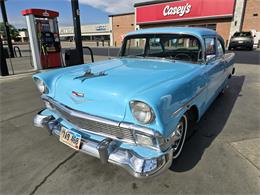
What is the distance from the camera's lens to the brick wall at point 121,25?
30.1 meters

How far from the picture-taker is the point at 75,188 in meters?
2.04

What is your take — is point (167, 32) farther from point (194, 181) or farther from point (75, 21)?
point (75, 21)

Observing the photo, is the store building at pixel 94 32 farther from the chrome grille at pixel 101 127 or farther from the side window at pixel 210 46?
the chrome grille at pixel 101 127

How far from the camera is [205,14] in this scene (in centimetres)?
2184

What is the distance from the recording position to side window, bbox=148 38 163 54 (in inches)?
128

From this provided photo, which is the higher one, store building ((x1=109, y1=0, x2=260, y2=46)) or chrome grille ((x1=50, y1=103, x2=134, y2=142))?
store building ((x1=109, y1=0, x2=260, y2=46))

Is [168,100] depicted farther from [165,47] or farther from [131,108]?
[165,47]

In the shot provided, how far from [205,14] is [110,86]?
23.9m

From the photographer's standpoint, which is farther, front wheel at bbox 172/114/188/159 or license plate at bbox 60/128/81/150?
front wheel at bbox 172/114/188/159

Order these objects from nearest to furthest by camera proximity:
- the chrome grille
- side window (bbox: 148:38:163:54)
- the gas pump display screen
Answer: the chrome grille < side window (bbox: 148:38:163:54) < the gas pump display screen

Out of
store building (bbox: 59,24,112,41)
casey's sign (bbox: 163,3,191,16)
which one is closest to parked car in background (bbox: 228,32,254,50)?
casey's sign (bbox: 163,3,191,16)

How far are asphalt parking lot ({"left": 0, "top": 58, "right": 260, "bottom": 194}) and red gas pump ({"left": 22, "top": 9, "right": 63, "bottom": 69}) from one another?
5.03m

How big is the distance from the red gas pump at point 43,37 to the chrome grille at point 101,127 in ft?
22.4

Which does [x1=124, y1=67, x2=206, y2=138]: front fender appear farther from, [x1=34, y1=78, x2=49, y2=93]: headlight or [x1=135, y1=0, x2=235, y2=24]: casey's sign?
[x1=135, y1=0, x2=235, y2=24]: casey's sign
